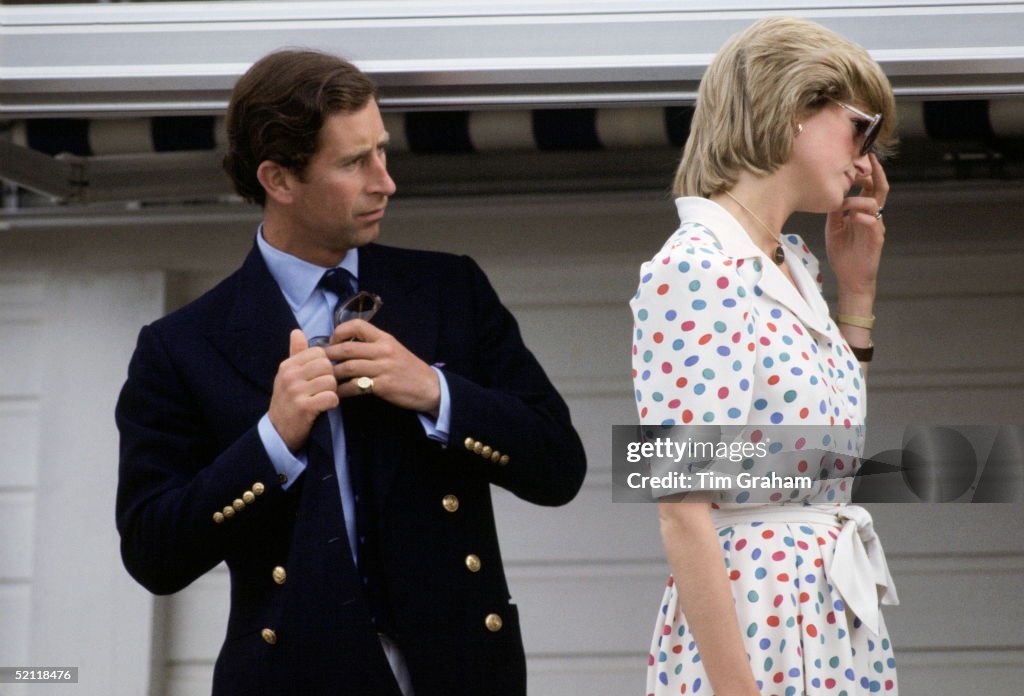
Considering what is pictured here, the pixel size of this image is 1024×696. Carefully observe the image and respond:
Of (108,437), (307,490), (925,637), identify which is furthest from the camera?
(108,437)

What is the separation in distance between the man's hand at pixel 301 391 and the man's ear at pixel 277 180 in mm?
333

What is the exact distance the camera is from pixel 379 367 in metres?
2.25

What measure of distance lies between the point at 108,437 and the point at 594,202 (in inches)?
64.1

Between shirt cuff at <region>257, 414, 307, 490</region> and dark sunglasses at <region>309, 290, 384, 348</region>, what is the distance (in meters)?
0.16

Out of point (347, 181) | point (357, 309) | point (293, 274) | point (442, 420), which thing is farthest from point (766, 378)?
point (293, 274)

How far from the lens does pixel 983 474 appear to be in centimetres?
394

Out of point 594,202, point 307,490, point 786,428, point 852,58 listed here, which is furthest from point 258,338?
point 594,202

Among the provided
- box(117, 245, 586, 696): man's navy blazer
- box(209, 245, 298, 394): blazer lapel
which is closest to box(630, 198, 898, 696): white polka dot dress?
box(117, 245, 586, 696): man's navy blazer

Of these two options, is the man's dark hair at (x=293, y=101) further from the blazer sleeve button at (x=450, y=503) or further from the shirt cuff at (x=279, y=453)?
the blazer sleeve button at (x=450, y=503)

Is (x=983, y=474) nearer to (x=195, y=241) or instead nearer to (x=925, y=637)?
(x=925, y=637)

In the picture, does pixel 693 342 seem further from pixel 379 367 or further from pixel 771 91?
pixel 379 367

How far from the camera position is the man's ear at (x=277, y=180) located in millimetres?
2457

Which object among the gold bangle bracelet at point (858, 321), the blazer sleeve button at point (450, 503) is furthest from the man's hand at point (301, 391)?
the gold bangle bracelet at point (858, 321)

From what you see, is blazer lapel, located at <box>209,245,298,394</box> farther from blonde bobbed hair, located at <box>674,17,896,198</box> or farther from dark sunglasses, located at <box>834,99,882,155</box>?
dark sunglasses, located at <box>834,99,882,155</box>
